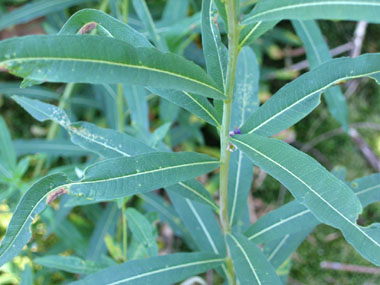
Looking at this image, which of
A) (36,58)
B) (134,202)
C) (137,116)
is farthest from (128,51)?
(134,202)

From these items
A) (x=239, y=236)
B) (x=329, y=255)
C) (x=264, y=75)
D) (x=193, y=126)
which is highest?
(x=264, y=75)

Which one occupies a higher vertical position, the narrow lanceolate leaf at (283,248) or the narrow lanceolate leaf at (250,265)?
the narrow lanceolate leaf at (250,265)

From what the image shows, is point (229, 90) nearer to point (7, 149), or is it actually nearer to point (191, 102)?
point (191, 102)

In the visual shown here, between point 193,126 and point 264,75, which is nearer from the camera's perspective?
point 193,126

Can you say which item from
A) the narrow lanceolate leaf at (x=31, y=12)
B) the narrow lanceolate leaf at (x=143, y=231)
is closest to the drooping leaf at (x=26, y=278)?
the narrow lanceolate leaf at (x=143, y=231)

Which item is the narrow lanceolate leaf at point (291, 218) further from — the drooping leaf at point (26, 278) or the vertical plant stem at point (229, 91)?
the drooping leaf at point (26, 278)

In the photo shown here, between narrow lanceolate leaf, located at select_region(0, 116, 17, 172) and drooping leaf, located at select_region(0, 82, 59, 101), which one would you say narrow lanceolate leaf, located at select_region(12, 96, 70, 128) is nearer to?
narrow lanceolate leaf, located at select_region(0, 116, 17, 172)

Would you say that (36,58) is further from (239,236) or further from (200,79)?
(239,236)
